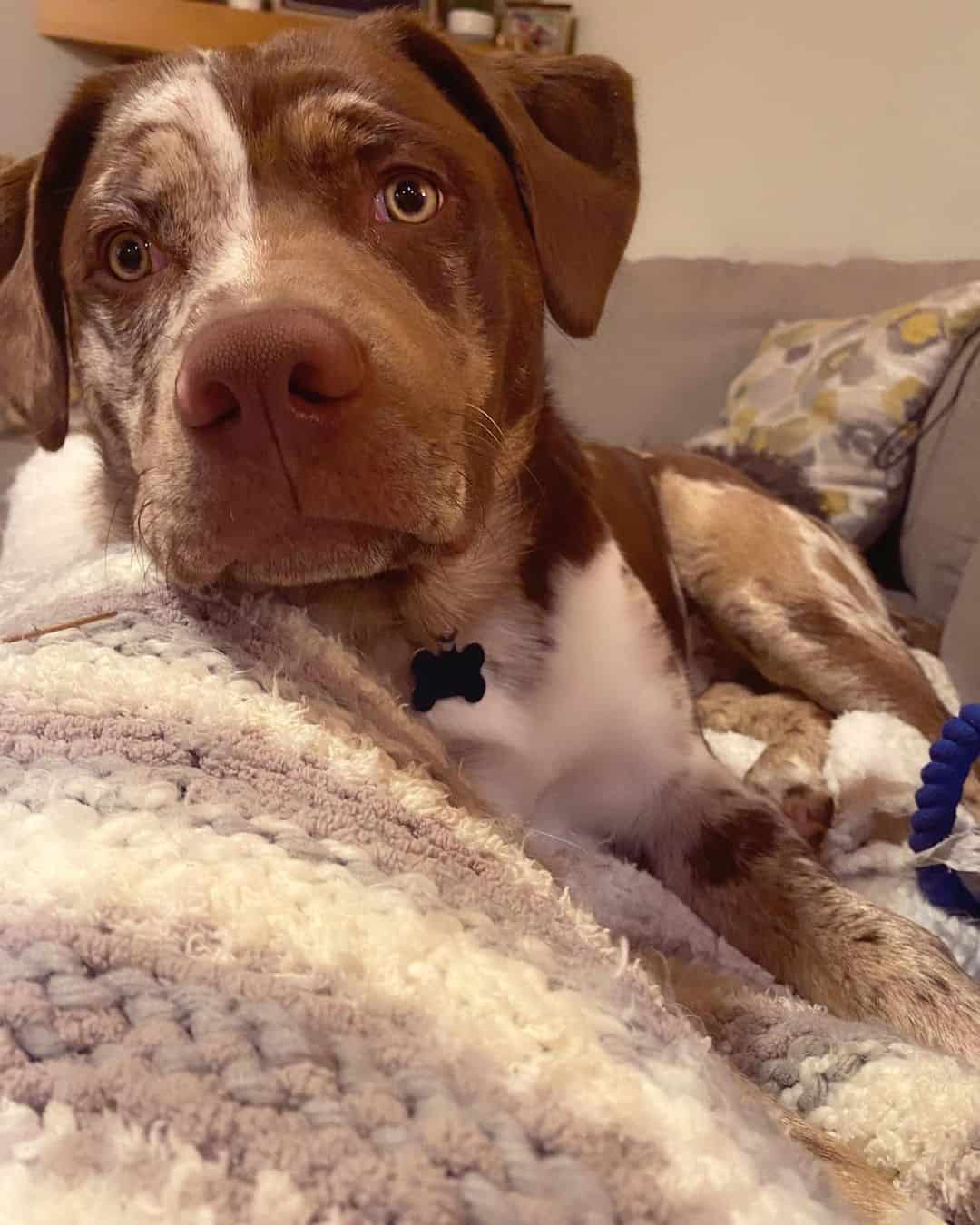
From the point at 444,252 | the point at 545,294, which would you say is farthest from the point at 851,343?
the point at 444,252

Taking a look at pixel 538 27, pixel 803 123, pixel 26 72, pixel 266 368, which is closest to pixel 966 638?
pixel 266 368

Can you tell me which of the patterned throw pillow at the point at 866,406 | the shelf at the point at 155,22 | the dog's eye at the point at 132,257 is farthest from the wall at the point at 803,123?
the dog's eye at the point at 132,257

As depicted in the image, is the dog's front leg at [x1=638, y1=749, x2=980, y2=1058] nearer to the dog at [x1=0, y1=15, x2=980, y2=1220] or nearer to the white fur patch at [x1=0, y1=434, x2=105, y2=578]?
the dog at [x1=0, y1=15, x2=980, y2=1220]

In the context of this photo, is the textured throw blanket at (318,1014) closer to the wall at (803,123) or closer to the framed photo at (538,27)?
the wall at (803,123)

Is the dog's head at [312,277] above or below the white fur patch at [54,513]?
above

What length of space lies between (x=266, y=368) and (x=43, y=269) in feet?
2.66

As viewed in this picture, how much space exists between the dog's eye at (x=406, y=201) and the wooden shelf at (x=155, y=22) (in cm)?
409

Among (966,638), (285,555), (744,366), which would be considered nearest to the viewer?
(285,555)

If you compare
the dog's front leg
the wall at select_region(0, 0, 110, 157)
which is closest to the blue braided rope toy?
the dog's front leg

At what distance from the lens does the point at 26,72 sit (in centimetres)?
530

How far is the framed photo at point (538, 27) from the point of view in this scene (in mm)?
5047

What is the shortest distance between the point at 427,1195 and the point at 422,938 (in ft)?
0.74

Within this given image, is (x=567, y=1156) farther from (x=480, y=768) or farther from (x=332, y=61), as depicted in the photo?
(x=332, y=61)

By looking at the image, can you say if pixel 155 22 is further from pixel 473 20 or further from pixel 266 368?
pixel 266 368
